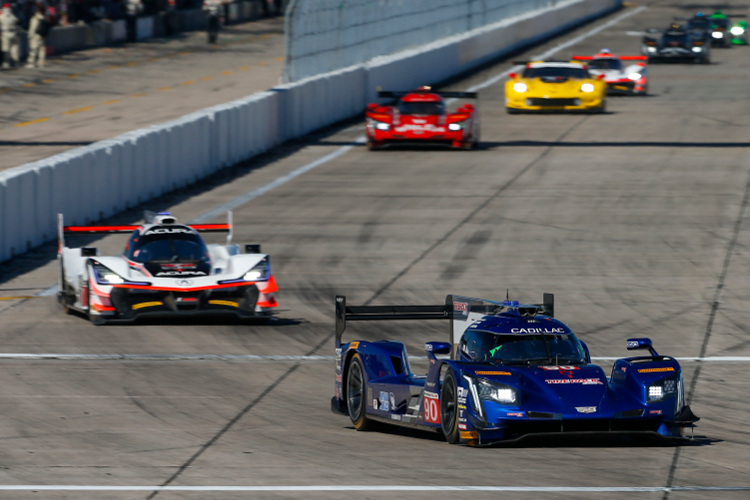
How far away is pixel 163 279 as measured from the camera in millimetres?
19016

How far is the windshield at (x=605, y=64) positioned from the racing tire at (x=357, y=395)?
125ft

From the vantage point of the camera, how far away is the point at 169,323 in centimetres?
1953

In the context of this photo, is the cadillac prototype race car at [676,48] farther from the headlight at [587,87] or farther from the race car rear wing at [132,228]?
the race car rear wing at [132,228]

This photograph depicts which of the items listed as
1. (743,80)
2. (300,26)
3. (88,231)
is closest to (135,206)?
(88,231)

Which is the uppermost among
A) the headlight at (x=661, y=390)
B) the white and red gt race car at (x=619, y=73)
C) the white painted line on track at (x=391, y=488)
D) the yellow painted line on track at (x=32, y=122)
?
the headlight at (x=661, y=390)

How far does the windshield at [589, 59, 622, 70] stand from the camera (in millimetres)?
50250

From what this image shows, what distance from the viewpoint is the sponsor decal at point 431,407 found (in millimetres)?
12281

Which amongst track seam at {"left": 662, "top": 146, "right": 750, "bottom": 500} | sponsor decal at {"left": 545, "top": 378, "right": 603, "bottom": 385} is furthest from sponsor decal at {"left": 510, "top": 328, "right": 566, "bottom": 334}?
track seam at {"left": 662, "top": 146, "right": 750, "bottom": 500}

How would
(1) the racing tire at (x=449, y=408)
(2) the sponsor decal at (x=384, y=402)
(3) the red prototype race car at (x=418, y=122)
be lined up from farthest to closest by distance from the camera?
(3) the red prototype race car at (x=418, y=122) → (2) the sponsor decal at (x=384, y=402) → (1) the racing tire at (x=449, y=408)

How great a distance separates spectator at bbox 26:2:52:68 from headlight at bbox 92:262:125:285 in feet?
106

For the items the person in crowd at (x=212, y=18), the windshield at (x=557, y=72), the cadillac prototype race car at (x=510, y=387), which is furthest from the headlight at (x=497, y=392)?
the person in crowd at (x=212, y=18)

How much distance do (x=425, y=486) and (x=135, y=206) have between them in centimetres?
1986

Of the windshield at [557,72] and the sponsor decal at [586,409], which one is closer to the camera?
the sponsor decal at [586,409]

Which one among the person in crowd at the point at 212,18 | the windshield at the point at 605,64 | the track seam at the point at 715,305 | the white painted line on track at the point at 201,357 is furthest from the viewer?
the person in crowd at the point at 212,18
